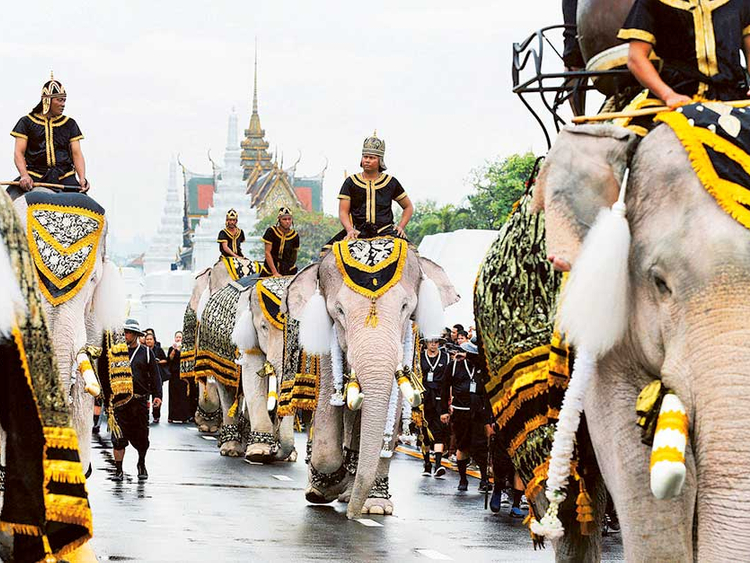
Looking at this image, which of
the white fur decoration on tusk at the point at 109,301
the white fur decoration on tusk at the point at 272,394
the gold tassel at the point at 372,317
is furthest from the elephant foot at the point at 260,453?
the white fur decoration on tusk at the point at 109,301

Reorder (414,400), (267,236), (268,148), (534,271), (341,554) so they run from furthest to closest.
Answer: (268,148) < (267,236) < (414,400) < (341,554) < (534,271)

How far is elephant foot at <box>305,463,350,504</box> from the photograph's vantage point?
13.9 m

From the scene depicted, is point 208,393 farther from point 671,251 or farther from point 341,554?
point 671,251

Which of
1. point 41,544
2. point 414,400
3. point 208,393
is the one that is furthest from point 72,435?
point 208,393

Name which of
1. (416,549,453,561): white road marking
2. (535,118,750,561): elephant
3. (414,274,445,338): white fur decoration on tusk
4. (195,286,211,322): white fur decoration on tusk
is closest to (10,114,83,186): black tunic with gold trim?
(414,274,445,338): white fur decoration on tusk

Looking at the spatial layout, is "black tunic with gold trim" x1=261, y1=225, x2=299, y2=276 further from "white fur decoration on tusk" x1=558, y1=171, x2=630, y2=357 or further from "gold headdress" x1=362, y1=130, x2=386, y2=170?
"white fur decoration on tusk" x1=558, y1=171, x2=630, y2=357

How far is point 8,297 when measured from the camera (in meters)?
5.22

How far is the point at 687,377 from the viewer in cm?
462

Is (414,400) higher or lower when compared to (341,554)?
higher

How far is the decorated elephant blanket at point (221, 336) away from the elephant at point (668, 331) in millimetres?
15139

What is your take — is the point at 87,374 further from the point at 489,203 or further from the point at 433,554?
the point at 489,203

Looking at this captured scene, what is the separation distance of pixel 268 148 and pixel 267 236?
100701 millimetres

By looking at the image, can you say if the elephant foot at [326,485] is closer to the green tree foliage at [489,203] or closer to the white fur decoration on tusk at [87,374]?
the white fur decoration on tusk at [87,374]

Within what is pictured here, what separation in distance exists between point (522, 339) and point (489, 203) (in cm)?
6553
